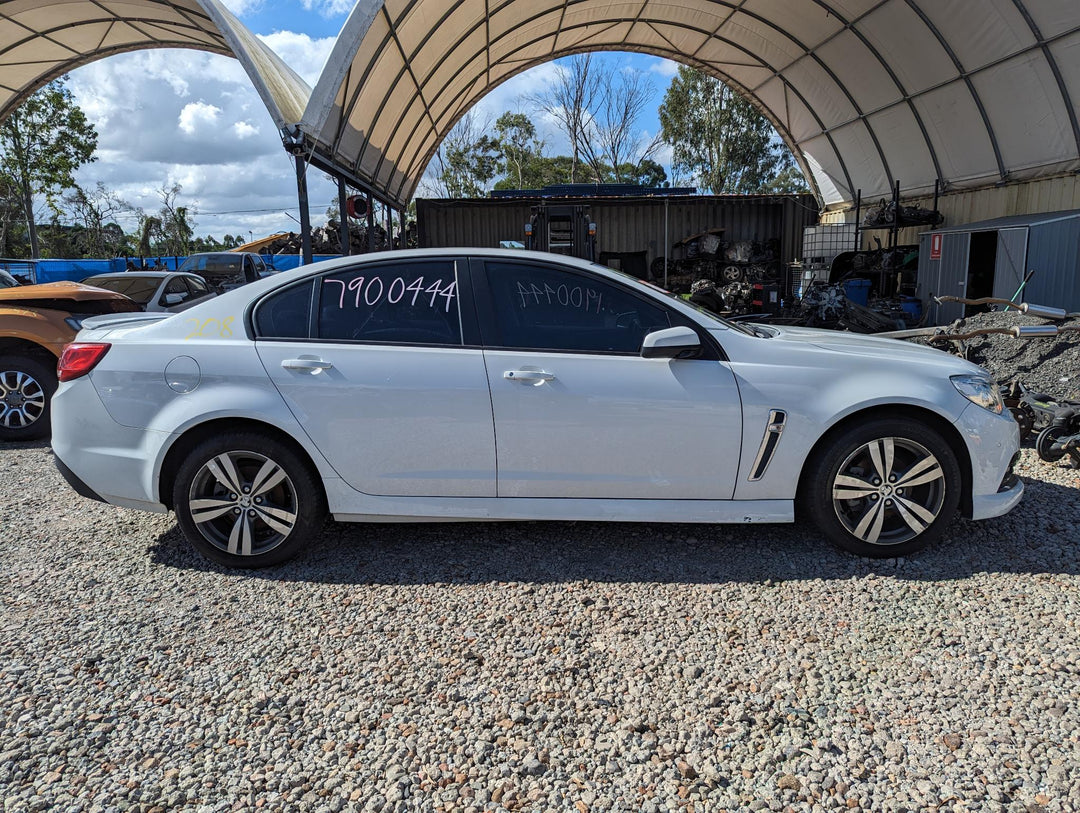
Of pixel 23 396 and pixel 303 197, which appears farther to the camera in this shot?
pixel 303 197

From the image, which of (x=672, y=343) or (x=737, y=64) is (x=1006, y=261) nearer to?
(x=672, y=343)

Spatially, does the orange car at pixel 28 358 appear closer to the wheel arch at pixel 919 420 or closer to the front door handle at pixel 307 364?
the front door handle at pixel 307 364

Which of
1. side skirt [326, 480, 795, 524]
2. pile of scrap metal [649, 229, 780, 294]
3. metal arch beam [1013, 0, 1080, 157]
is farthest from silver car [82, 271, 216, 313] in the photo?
pile of scrap metal [649, 229, 780, 294]

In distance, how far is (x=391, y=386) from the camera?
3.44 meters

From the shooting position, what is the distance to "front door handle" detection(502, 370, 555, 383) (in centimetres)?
342

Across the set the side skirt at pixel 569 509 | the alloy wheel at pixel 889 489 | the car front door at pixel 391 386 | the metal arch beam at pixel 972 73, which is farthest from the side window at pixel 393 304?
the metal arch beam at pixel 972 73

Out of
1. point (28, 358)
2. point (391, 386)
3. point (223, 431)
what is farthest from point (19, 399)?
point (391, 386)

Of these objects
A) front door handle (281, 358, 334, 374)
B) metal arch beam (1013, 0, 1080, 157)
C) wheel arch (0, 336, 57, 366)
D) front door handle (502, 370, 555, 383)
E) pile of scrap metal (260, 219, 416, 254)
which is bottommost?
wheel arch (0, 336, 57, 366)

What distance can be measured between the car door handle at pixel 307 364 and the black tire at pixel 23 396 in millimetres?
4493

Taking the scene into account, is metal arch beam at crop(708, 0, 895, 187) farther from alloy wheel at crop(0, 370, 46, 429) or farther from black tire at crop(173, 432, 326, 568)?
black tire at crop(173, 432, 326, 568)

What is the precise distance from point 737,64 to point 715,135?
25.7m

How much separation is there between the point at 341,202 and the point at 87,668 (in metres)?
11.3

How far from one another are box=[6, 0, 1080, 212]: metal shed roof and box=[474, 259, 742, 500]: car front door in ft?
23.8

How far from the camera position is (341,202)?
12.9 meters
